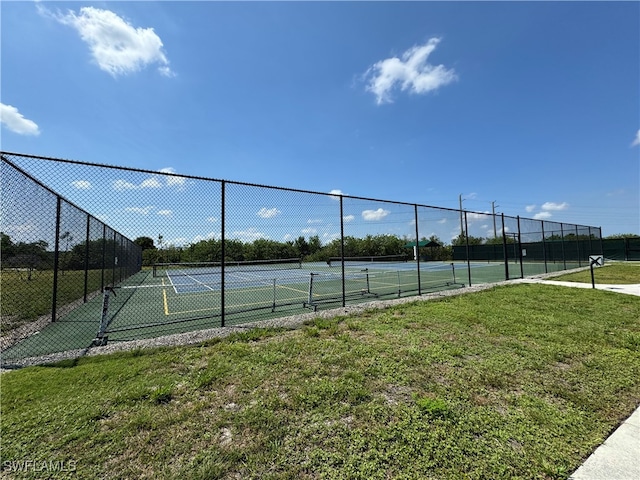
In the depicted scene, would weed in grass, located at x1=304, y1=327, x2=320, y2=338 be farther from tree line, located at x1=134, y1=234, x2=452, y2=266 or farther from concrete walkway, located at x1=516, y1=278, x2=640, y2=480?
concrete walkway, located at x1=516, y1=278, x2=640, y2=480

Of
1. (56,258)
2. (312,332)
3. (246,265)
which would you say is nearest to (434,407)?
(312,332)

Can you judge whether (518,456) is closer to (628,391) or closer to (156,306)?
(628,391)

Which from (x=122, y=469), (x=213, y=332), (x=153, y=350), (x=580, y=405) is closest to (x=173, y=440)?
(x=122, y=469)

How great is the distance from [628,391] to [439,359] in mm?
1721

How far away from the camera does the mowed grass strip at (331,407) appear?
184cm

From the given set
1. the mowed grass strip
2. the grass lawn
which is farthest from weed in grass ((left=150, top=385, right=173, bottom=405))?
the grass lawn

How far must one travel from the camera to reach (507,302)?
6.91 m

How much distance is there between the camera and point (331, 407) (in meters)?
2.46

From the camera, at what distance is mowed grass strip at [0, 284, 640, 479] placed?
6.04ft

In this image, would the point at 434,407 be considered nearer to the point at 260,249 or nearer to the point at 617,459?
the point at 617,459

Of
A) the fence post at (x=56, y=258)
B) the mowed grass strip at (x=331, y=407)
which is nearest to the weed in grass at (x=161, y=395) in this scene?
the mowed grass strip at (x=331, y=407)

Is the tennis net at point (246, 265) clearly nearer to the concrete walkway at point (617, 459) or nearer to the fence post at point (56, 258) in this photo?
the fence post at point (56, 258)

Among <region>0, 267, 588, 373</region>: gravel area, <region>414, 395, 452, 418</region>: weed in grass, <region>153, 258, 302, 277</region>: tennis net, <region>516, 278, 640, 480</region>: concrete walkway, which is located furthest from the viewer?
<region>153, 258, 302, 277</region>: tennis net

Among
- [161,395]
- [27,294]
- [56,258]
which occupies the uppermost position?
[56,258]
